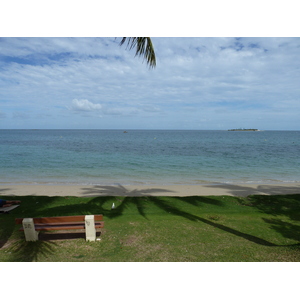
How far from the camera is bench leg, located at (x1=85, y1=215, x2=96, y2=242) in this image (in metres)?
5.89

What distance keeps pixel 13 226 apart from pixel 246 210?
8.75m

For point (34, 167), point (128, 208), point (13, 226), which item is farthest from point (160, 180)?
point (34, 167)

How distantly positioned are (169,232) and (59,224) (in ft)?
10.5

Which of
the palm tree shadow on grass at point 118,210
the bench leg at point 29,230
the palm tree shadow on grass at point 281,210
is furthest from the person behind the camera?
the palm tree shadow on grass at point 281,210

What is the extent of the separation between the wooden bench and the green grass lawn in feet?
0.87

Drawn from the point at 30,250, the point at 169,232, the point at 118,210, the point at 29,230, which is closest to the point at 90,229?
the point at 30,250

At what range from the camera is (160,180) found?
19172 mm

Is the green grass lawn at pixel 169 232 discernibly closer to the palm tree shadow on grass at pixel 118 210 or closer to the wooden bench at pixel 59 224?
the palm tree shadow on grass at pixel 118 210

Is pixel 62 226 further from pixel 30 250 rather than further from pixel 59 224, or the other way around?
pixel 30 250

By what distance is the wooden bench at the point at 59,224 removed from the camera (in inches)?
229

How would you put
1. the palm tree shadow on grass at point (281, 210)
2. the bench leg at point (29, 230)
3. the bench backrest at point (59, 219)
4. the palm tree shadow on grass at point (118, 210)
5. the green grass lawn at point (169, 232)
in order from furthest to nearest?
1. the palm tree shadow on grass at point (281, 210)
2. the bench backrest at point (59, 219)
3. the bench leg at point (29, 230)
4. the palm tree shadow on grass at point (118, 210)
5. the green grass lawn at point (169, 232)

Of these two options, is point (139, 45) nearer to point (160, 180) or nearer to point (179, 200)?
point (179, 200)

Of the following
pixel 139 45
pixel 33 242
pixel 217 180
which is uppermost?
pixel 139 45

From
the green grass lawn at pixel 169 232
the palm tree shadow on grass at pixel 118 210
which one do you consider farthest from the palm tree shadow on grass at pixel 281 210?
the palm tree shadow on grass at pixel 118 210
